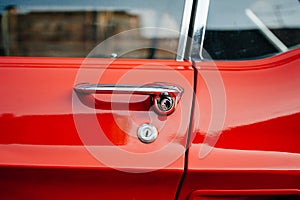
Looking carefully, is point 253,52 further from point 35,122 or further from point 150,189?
point 35,122

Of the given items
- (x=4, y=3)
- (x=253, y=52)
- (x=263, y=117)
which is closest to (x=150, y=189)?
(x=263, y=117)

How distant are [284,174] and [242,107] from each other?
28 centimetres

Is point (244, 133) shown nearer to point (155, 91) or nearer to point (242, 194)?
point (242, 194)

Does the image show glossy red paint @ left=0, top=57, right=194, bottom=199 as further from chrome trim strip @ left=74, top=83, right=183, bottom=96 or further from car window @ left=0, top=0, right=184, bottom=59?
car window @ left=0, top=0, right=184, bottom=59

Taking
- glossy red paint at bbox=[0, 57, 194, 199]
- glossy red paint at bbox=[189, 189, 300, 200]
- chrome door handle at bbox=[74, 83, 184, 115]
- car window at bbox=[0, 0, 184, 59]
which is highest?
car window at bbox=[0, 0, 184, 59]

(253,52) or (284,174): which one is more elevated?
(253,52)

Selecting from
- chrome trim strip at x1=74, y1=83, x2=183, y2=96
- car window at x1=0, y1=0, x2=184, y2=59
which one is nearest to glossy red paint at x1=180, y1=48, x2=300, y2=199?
chrome trim strip at x1=74, y1=83, x2=183, y2=96

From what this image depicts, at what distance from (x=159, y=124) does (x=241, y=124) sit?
29 cm

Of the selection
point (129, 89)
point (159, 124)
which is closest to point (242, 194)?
point (159, 124)

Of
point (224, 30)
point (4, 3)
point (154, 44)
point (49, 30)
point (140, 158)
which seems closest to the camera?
point (140, 158)

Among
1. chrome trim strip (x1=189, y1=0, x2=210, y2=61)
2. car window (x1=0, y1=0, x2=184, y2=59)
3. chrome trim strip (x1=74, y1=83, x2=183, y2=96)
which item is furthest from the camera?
Result: car window (x1=0, y1=0, x2=184, y2=59)

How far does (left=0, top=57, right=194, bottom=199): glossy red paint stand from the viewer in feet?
4.43

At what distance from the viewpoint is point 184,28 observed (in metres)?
1.48

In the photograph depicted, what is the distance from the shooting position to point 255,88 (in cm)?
139
